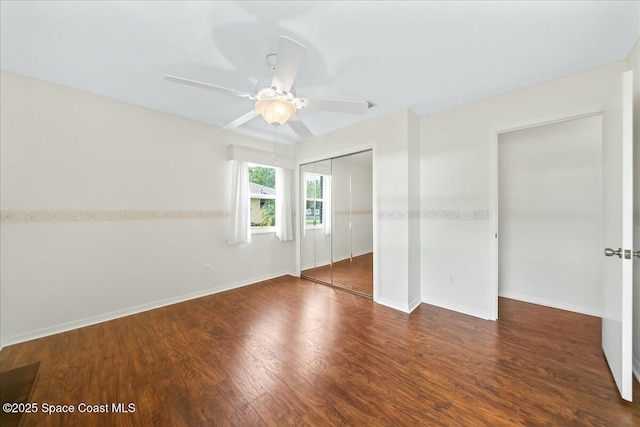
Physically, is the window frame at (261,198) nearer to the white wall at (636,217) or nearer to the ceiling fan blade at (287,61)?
the ceiling fan blade at (287,61)

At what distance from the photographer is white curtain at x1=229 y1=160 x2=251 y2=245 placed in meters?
3.43

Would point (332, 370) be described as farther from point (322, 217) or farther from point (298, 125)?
point (322, 217)

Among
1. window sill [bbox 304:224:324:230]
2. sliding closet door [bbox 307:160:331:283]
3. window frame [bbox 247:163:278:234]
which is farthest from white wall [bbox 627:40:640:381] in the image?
window frame [bbox 247:163:278:234]

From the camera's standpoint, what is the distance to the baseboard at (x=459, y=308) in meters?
2.50

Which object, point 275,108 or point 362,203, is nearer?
point 275,108

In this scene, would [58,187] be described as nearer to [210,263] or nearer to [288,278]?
[210,263]

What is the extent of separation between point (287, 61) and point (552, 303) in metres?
3.92

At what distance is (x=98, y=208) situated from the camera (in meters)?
2.45

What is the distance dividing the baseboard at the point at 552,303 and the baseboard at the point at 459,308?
0.92 meters

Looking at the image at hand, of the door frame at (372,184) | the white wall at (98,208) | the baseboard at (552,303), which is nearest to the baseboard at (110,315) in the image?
the white wall at (98,208)

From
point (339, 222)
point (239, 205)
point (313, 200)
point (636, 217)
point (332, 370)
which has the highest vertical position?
point (313, 200)

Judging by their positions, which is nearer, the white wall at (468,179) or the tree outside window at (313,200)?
the white wall at (468,179)

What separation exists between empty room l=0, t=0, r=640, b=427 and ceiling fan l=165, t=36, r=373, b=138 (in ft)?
0.05

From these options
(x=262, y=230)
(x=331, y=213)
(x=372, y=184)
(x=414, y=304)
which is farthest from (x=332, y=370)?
(x=262, y=230)
